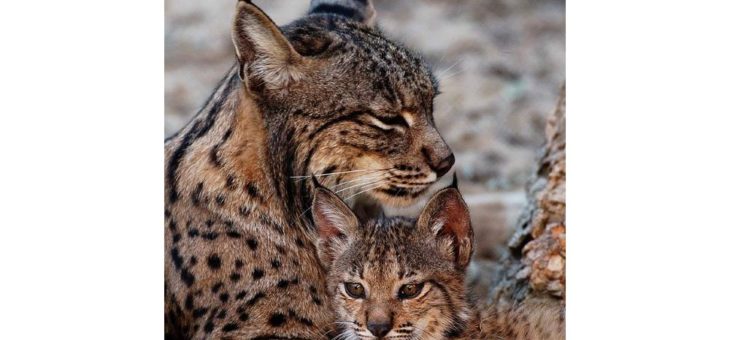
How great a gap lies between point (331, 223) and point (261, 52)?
0.50 m

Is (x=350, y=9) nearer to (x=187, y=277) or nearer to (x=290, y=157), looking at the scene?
(x=290, y=157)

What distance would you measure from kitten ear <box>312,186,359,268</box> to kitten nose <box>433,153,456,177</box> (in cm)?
26

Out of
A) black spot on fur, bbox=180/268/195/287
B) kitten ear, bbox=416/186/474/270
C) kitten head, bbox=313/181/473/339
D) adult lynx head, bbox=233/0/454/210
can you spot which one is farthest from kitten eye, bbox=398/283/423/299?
black spot on fur, bbox=180/268/195/287

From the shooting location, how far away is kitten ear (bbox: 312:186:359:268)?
3010mm

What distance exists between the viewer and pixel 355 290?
2.94 meters

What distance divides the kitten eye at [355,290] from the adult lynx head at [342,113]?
0.83 ft

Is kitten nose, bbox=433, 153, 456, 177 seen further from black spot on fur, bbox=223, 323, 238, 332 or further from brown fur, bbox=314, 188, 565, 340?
black spot on fur, bbox=223, 323, 238, 332

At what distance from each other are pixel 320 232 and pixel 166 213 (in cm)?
50

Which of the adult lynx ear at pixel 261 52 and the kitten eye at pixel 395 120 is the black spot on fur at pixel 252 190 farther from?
the kitten eye at pixel 395 120

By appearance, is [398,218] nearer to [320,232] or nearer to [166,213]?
[320,232]

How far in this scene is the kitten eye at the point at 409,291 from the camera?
2.91 metres

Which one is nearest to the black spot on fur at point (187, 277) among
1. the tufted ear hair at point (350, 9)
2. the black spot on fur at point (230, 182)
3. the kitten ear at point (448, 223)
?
the black spot on fur at point (230, 182)
